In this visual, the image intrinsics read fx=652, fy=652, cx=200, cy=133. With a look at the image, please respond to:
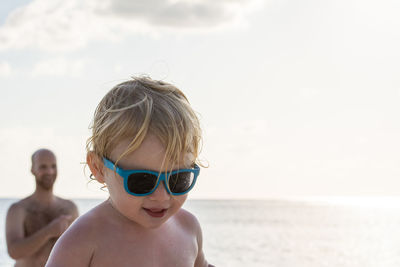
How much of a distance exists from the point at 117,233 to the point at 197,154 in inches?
16.6

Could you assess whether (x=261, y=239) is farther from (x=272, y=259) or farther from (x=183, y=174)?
(x=183, y=174)

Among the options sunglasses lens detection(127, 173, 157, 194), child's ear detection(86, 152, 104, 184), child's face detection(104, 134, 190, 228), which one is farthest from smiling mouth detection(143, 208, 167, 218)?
child's ear detection(86, 152, 104, 184)

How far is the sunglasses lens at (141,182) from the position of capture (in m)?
2.27

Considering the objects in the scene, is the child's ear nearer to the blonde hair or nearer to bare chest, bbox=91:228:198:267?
the blonde hair

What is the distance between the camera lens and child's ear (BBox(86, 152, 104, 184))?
2.43 meters

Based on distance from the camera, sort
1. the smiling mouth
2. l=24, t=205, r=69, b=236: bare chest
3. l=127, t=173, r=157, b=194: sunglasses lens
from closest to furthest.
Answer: l=127, t=173, r=157, b=194: sunglasses lens, the smiling mouth, l=24, t=205, r=69, b=236: bare chest

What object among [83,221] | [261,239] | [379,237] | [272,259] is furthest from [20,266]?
[379,237]

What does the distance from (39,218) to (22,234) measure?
0.20m

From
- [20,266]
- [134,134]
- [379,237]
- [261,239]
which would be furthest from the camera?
[379,237]

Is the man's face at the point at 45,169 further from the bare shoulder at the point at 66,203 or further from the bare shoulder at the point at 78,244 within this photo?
the bare shoulder at the point at 78,244

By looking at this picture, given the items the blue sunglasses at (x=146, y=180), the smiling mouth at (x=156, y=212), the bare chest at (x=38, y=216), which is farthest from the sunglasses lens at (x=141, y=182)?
the bare chest at (x=38, y=216)

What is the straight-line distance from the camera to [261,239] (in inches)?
1870

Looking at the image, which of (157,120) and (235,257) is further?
(235,257)

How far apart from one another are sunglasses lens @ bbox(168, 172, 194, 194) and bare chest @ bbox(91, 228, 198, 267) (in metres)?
0.30
